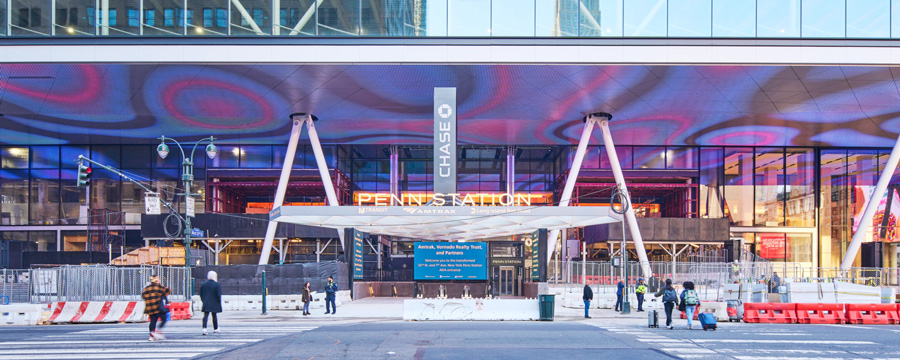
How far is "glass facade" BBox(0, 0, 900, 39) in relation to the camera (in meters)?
32.0

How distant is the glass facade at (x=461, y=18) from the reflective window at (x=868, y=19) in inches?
1.7

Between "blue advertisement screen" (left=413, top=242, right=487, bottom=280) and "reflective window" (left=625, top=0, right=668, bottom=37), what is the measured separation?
41.3 ft

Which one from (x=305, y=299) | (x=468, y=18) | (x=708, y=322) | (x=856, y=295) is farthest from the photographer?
(x=468, y=18)

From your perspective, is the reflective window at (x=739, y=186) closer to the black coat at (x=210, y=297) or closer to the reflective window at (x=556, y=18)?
the reflective window at (x=556, y=18)

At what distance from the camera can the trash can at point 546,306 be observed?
2288 centimetres

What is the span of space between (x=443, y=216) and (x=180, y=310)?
10.8 m

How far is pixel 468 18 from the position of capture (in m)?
32.4

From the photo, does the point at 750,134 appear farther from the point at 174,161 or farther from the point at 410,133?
the point at 174,161

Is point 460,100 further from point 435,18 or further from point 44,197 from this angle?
point 44,197

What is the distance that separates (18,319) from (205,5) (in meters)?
15.7

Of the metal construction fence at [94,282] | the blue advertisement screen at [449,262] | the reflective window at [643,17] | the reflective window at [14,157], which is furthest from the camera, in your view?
the reflective window at [14,157]

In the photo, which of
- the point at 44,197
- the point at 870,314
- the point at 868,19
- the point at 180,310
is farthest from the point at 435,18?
the point at 44,197

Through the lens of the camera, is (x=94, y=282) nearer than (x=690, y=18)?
Yes

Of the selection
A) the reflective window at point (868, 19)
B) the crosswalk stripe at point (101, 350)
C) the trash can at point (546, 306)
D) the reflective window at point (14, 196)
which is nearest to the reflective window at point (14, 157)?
the reflective window at point (14, 196)
